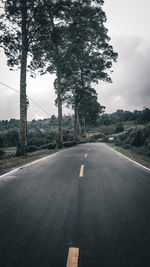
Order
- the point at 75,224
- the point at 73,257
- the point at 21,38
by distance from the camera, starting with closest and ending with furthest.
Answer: the point at 73,257 → the point at 75,224 → the point at 21,38

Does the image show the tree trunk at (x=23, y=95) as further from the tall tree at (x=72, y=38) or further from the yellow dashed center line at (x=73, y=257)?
the yellow dashed center line at (x=73, y=257)

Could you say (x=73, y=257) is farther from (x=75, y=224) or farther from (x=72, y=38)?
(x=72, y=38)

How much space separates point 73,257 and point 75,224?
740mm

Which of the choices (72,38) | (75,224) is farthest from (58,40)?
(75,224)

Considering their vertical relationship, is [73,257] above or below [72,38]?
below

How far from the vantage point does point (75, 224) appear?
104 inches

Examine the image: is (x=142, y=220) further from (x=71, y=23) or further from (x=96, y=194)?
(x=71, y=23)

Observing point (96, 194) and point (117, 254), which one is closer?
point (117, 254)

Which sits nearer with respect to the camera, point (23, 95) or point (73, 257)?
point (73, 257)

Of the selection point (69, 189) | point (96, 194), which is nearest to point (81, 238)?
point (96, 194)

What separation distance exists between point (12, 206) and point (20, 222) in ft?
2.46

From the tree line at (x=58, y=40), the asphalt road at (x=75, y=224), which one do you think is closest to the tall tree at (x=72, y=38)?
the tree line at (x=58, y=40)

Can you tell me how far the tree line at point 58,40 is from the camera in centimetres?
1148

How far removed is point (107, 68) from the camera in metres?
22.2
